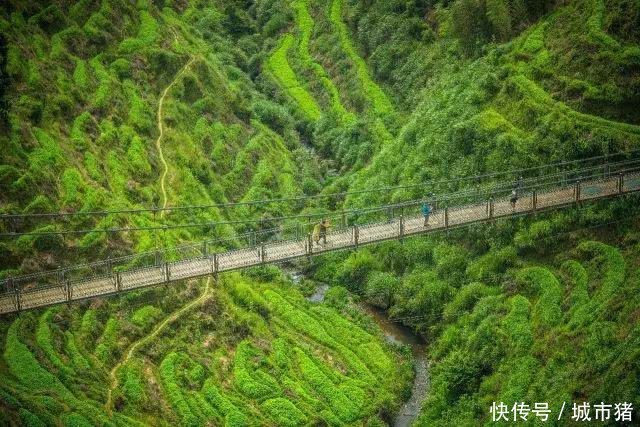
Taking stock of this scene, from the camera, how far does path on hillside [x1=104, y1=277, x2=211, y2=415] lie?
105ft

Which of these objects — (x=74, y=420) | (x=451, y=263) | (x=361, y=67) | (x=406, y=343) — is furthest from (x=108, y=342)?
(x=361, y=67)

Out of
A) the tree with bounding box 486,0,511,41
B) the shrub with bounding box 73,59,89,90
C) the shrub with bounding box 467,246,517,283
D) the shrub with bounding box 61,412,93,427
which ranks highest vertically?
the tree with bounding box 486,0,511,41

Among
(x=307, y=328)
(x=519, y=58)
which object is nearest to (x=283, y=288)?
(x=307, y=328)

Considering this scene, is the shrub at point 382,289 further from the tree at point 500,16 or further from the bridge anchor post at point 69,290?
the bridge anchor post at point 69,290

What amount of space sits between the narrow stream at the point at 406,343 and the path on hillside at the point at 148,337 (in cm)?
511

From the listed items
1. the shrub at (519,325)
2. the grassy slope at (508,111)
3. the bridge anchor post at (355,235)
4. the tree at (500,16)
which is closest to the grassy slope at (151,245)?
the shrub at (519,325)

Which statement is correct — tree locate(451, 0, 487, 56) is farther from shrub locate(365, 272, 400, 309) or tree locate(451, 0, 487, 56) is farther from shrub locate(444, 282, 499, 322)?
shrub locate(444, 282, 499, 322)

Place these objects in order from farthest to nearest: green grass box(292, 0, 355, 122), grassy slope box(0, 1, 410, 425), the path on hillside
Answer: green grass box(292, 0, 355, 122), grassy slope box(0, 1, 410, 425), the path on hillside

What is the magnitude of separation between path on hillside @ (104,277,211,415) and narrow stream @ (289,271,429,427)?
5.11m

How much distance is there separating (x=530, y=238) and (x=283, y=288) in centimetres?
958

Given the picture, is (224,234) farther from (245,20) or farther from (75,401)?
(245,20)

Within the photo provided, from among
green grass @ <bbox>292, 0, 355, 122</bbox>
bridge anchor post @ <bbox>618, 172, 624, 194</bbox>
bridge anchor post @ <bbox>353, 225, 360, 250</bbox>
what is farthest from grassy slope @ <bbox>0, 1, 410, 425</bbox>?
bridge anchor post @ <bbox>618, 172, 624, 194</bbox>

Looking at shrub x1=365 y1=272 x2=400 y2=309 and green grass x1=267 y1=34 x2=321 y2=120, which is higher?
green grass x1=267 y1=34 x2=321 y2=120

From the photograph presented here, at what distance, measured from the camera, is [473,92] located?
4103 centimetres
